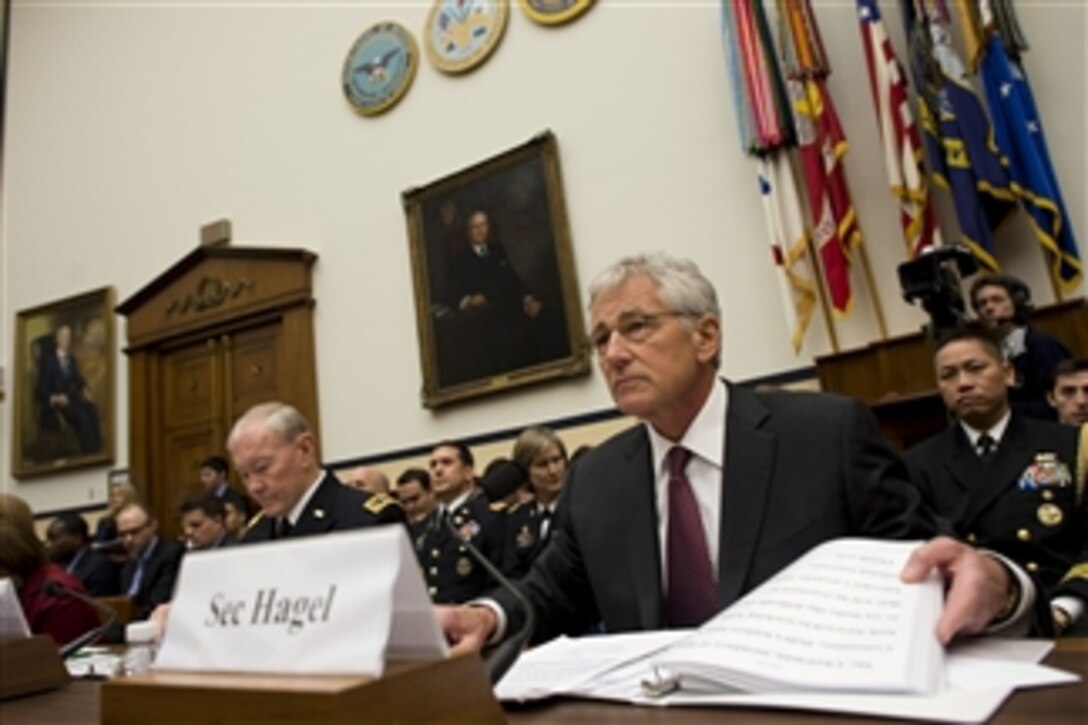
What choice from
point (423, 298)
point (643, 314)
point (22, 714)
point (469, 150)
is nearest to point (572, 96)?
point (469, 150)

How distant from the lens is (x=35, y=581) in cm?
284

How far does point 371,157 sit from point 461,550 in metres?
4.25

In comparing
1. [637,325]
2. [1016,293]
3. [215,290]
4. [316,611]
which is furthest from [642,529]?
[215,290]

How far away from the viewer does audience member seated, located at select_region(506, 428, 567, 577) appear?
4105 mm

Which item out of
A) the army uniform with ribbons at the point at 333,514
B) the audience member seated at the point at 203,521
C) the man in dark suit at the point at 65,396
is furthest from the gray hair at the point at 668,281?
the man in dark suit at the point at 65,396

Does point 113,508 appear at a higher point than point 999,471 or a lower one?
higher

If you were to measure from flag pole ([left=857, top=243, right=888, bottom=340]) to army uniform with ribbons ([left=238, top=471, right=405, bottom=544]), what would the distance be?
10.5 feet

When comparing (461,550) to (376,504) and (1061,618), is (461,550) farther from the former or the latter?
(1061,618)

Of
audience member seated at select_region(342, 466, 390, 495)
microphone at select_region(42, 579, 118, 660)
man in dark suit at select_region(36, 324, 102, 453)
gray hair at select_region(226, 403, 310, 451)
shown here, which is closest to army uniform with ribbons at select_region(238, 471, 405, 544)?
gray hair at select_region(226, 403, 310, 451)

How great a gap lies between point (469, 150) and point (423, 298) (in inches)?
45.9

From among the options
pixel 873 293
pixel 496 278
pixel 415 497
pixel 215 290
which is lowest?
pixel 415 497

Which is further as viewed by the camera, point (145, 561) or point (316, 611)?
point (145, 561)

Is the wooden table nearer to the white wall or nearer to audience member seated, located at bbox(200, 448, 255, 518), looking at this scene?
the white wall

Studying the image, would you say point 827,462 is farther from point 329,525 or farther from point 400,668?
point 329,525
